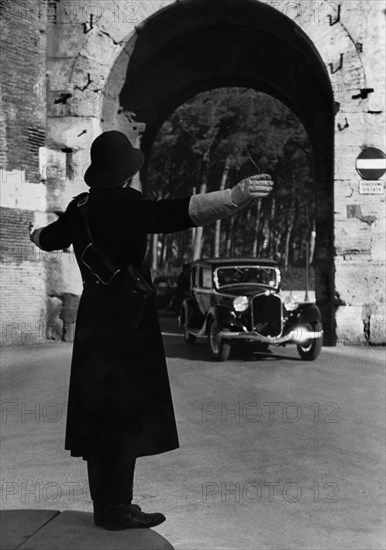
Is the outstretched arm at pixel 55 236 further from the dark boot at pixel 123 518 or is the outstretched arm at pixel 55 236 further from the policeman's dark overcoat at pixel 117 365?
the dark boot at pixel 123 518

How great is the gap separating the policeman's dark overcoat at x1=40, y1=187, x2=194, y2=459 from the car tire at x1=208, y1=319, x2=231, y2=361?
874 cm

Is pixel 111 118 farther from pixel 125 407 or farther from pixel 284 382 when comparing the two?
pixel 125 407

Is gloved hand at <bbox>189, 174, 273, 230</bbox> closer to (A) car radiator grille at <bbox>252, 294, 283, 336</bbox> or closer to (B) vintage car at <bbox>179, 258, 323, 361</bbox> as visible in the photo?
(B) vintage car at <bbox>179, 258, 323, 361</bbox>

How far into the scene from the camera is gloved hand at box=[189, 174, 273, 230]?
11.7ft

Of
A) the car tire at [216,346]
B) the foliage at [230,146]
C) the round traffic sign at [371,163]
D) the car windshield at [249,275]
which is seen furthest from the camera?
the foliage at [230,146]

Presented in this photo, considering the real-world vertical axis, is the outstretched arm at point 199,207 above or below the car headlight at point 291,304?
above

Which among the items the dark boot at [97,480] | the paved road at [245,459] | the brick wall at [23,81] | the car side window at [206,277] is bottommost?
the paved road at [245,459]

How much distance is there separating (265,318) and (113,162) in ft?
29.5

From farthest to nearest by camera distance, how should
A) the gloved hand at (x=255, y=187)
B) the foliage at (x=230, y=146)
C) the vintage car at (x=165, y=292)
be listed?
the foliage at (x=230, y=146) < the vintage car at (x=165, y=292) < the gloved hand at (x=255, y=187)

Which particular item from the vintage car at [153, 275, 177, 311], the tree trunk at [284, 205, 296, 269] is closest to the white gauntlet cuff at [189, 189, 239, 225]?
the vintage car at [153, 275, 177, 311]

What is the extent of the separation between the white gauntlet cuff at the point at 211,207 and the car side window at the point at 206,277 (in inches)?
407

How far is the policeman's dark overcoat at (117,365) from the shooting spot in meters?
4.05

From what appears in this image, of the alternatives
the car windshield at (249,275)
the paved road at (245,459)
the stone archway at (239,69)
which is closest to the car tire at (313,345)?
the paved road at (245,459)

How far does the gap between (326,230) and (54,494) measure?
39.7ft
